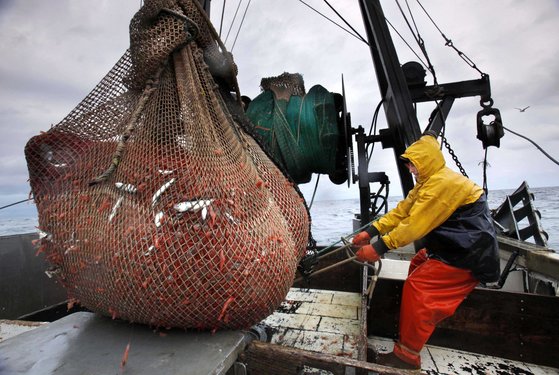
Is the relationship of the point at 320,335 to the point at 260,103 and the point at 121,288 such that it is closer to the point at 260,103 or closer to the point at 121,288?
the point at 121,288

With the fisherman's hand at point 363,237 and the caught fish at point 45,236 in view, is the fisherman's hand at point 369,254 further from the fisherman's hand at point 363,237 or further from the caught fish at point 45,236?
the caught fish at point 45,236

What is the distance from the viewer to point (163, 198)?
1538mm

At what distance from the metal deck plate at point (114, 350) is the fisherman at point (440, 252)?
6.45 feet

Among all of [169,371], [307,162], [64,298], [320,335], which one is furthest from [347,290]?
[64,298]

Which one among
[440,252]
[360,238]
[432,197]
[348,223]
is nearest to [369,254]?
[360,238]

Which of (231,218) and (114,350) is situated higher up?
(231,218)

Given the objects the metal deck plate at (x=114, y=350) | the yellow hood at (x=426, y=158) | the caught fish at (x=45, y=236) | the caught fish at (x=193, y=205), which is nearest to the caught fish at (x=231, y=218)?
the caught fish at (x=193, y=205)

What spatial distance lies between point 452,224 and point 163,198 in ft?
9.27

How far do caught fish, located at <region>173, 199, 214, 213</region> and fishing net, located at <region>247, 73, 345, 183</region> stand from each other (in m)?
2.45

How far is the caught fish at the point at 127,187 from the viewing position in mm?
1593

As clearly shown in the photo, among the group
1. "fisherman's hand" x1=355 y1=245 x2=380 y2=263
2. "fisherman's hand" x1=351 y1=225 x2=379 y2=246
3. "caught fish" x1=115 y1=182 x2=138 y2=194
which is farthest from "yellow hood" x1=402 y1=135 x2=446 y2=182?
"caught fish" x1=115 y1=182 x2=138 y2=194

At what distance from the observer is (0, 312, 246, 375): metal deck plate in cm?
139

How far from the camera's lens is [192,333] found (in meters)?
1.69

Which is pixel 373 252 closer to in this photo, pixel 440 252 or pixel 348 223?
pixel 440 252
